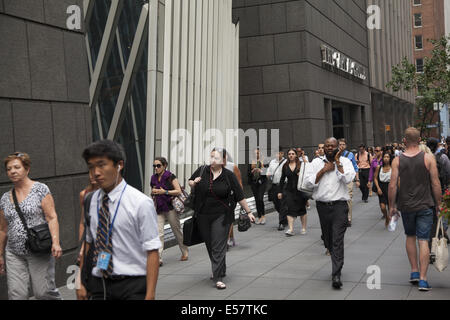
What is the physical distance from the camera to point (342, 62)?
2856cm

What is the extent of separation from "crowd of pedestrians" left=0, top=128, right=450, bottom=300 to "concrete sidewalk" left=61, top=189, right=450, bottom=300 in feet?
1.00

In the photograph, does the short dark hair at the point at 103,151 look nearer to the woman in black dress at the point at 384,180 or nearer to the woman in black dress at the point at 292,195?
the woman in black dress at the point at 292,195

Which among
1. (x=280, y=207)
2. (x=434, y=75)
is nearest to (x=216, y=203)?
(x=280, y=207)

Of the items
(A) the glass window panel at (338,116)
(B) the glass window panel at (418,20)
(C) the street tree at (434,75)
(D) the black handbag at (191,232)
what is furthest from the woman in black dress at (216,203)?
(B) the glass window panel at (418,20)

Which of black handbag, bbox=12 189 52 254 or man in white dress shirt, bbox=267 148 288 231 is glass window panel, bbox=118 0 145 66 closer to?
→ man in white dress shirt, bbox=267 148 288 231

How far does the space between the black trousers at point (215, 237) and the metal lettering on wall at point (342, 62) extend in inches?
725

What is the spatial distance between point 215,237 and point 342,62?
22634 millimetres

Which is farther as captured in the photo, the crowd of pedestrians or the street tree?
the street tree

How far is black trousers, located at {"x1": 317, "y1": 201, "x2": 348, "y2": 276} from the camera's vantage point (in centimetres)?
738

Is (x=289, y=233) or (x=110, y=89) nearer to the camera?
(x=289, y=233)

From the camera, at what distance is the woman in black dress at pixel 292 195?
12.2 m

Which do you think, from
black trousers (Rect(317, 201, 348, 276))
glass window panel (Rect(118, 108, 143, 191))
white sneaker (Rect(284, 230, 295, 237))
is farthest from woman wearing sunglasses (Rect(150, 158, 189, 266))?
glass window panel (Rect(118, 108, 143, 191))

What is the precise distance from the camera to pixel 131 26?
46.4ft

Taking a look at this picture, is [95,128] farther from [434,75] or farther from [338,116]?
[338,116]
